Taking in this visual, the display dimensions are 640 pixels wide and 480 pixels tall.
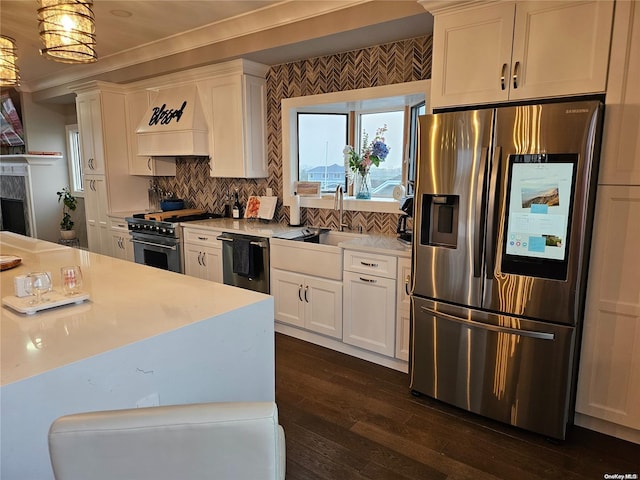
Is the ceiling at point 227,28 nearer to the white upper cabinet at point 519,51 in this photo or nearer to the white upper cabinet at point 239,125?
the white upper cabinet at point 239,125

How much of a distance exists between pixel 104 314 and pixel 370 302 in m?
1.86

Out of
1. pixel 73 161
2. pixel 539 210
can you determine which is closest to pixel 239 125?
pixel 539 210

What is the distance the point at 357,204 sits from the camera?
3.73 metres

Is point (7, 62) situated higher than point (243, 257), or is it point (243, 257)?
point (7, 62)

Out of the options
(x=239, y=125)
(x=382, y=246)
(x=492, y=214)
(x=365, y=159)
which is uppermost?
(x=239, y=125)

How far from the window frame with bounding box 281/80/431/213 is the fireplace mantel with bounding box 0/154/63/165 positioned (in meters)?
4.63

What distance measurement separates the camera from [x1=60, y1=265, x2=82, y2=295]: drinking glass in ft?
5.89

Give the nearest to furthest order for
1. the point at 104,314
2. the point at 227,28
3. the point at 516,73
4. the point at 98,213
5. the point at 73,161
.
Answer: the point at 104,314, the point at 516,73, the point at 227,28, the point at 98,213, the point at 73,161

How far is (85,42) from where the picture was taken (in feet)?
6.59

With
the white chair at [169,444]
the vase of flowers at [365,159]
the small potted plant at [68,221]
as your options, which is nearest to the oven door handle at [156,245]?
the vase of flowers at [365,159]

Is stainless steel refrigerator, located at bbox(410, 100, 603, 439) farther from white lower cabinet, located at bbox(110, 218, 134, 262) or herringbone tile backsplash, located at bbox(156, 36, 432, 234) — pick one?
white lower cabinet, located at bbox(110, 218, 134, 262)

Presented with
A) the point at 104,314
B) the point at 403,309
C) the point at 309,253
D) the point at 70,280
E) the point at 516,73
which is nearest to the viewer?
the point at 104,314

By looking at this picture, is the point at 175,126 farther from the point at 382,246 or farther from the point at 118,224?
the point at 382,246

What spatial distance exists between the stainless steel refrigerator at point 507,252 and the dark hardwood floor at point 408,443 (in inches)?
5.0
